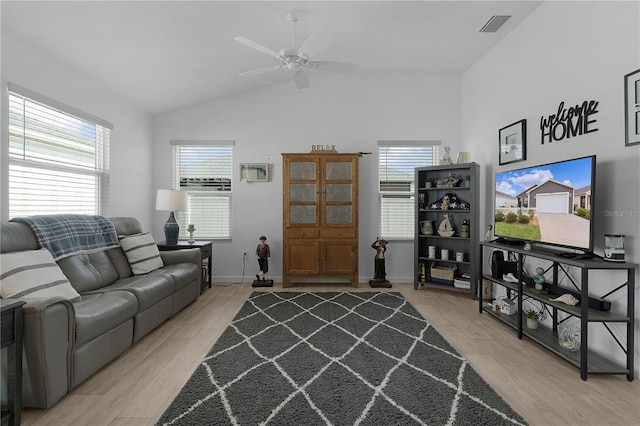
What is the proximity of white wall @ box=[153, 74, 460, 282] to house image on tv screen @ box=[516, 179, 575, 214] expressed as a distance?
6.86 feet

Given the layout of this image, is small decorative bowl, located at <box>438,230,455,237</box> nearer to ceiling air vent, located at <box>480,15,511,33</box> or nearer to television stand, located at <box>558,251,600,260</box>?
television stand, located at <box>558,251,600,260</box>

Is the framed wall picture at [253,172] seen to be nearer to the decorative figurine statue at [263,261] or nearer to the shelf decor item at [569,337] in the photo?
the decorative figurine statue at [263,261]

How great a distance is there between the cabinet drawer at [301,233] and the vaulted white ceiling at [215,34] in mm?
2195

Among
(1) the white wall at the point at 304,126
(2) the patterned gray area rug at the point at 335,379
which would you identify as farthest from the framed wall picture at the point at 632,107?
(1) the white wall at the point at 304,126

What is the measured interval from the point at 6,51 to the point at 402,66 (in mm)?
4205

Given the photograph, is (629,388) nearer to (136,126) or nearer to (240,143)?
(240,143)

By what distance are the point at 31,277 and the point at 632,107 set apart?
4188 mm

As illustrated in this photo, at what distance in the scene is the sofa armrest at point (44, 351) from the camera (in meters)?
1.68

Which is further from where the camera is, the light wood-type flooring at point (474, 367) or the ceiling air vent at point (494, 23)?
the ceiling air vent at point (494, 23)

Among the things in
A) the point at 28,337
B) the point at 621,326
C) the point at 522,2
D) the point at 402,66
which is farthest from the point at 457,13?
the point at 28,337

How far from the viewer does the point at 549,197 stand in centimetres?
265

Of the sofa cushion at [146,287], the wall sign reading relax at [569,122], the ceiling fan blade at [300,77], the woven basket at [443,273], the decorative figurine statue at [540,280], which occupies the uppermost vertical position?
the ceiling fan blade at [300,77]

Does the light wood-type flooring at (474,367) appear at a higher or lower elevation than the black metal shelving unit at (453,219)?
lower

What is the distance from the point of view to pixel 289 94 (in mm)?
4836
